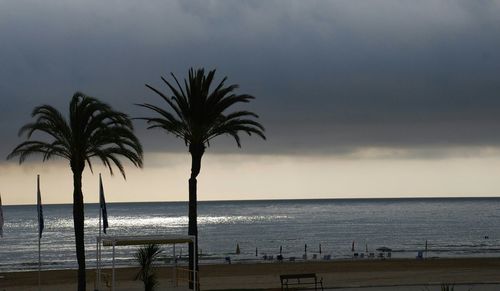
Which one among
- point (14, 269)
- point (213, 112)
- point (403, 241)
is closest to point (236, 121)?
point (213, 112)

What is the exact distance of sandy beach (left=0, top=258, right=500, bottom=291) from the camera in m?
44.0

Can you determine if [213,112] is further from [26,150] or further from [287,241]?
[287,241]

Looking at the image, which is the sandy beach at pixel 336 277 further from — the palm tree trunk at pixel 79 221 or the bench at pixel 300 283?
the palm tree trunk at pixel 79 221

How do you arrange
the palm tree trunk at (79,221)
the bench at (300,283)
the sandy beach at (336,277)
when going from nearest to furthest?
1. the palm tree trunk at (79,221)
2. the bench at (300,283)
3. the sandy beach at (336,277)

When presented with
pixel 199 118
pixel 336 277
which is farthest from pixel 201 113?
pixel 336 277

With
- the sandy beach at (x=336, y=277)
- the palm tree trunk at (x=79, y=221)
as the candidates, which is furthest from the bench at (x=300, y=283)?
the palm tree trunk at (x=79, y=221)

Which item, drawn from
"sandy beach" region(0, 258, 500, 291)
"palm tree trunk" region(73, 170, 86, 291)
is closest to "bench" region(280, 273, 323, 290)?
"sandy beach" region(0, 258, 500, 291)

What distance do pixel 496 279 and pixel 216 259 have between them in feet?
164

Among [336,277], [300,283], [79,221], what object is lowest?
[336,277]

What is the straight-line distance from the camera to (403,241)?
132 m

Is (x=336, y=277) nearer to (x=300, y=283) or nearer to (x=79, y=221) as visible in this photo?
(x=300, y=283)

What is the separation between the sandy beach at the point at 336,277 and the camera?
4403 centimetres

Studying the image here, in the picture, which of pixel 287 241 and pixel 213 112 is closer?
pixel 213 112

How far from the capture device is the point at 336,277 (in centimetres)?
5384
